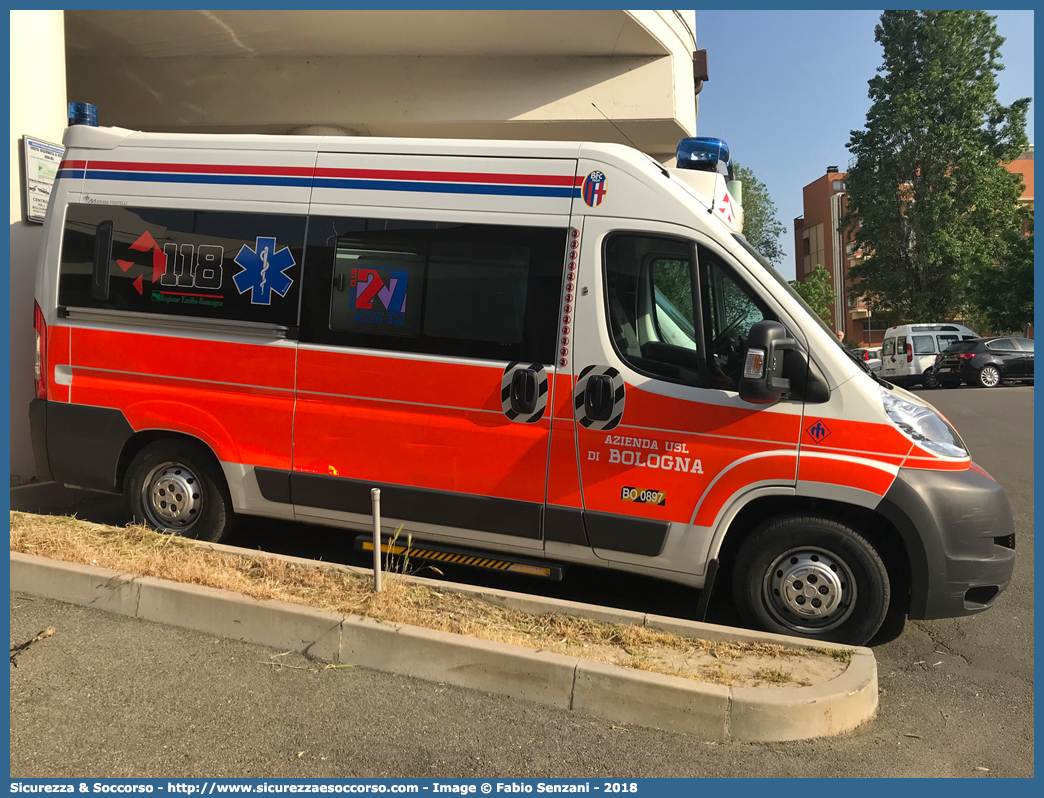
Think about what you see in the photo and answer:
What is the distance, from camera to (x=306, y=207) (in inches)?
208

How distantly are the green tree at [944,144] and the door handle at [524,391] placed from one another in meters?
37.6

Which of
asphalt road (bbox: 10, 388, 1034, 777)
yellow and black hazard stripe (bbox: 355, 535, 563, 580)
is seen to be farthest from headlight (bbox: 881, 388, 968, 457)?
yellow and black hazard stripe (bbox: 355, 535, 563, 580)

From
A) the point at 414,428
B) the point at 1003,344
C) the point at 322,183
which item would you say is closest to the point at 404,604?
the point at 414,428

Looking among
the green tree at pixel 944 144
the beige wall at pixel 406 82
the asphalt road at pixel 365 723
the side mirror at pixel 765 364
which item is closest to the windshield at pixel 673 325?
the side mirror at pixel 765 364

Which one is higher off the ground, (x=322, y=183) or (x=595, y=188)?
(x=322, y=183)

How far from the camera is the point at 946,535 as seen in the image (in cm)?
426

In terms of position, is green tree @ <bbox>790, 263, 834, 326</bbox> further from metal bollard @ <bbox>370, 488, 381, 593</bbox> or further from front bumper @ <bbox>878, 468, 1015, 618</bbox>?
metal bollard @ <bbox>370, 488, 381, 593</bbox>

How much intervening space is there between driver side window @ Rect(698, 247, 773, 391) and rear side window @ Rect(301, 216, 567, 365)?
34.3 inches

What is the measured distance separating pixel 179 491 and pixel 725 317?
383 cm

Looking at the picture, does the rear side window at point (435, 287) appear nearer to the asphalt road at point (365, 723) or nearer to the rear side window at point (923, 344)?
the asphalt road at point (365, 723)

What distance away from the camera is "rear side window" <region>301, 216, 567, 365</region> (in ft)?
15.9

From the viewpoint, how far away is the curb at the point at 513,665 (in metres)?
3.60

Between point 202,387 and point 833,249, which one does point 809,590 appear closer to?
point 202,387
